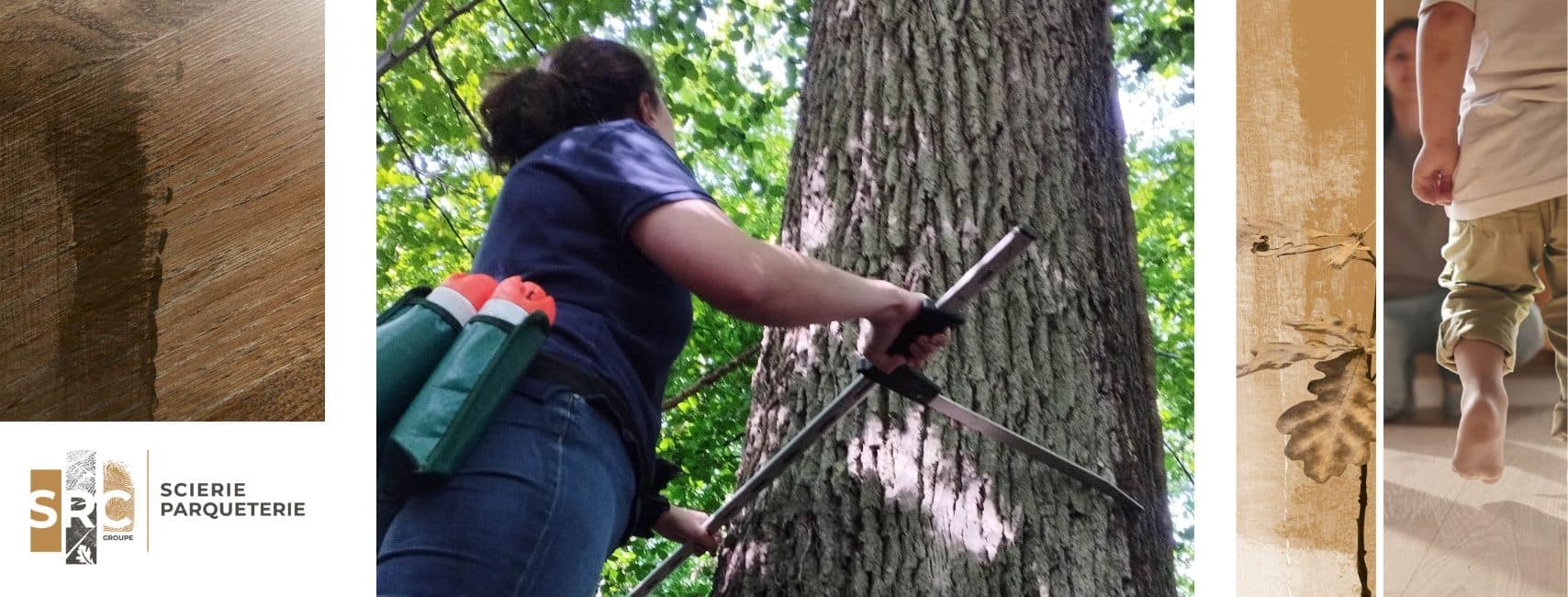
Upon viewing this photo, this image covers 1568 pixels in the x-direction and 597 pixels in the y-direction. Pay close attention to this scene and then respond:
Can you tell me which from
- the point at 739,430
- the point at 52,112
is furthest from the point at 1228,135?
the point at 52,112

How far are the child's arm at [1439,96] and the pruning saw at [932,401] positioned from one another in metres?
0.77

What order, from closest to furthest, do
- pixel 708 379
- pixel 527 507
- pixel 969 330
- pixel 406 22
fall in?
pixel 527 507 < pixel 969 330 < pixel 406 22 < pixel 708 379

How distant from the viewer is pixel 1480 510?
1.84 meters

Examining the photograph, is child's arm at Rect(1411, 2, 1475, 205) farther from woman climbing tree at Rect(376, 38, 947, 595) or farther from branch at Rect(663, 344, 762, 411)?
branch at Rect(663, 344, 762, 411)

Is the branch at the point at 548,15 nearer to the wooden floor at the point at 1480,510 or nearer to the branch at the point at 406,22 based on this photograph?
the branch at the point at 406,22

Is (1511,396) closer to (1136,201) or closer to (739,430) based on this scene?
(1136,201)

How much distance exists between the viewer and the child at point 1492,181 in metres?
1.85

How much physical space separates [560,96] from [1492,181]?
1.50 meters

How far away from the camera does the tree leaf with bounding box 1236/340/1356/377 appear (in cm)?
180

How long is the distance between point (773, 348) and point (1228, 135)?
0.80 m

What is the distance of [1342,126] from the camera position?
182 cm

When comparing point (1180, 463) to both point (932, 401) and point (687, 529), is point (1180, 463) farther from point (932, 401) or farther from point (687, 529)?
point (687, 529)

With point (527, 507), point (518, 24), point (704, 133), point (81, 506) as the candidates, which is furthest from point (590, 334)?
point (81, 506)

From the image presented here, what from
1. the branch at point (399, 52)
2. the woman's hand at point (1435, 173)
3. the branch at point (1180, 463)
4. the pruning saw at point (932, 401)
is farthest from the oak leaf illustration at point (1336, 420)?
the branch at point (399, 52)
